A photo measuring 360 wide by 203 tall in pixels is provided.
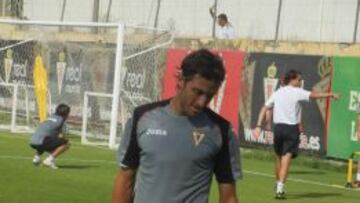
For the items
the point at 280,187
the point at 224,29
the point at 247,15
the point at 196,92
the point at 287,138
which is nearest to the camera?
the point at 196,92

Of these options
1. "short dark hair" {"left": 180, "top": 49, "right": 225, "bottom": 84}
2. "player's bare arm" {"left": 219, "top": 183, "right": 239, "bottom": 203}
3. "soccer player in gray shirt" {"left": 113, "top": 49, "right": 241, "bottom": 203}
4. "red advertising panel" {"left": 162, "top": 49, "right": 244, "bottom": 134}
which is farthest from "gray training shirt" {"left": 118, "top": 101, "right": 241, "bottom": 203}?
"red advertising panel" {"left": 162, "top": 49, "right": 244, "bottom": 134}

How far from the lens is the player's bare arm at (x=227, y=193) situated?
17.6 ft

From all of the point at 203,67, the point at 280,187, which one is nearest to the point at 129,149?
the point at 203,67

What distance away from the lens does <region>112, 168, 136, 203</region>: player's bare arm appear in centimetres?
539

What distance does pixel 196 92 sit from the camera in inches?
199

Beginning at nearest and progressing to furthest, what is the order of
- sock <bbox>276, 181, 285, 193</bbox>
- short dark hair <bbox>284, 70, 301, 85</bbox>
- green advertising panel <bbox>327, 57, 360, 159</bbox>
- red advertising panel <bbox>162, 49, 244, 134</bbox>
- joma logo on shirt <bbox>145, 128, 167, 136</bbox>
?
1. joma logo on shirt <bbox>145, 128, 167, 136</bbox>
2. sock <bbox>276, 181, 285, 193</bbox>
3. short dark hair <bbox>284, 70, 301, 85</bbox>
4. green advertising panel <bbox>327, 57, 360, 159</bbox>
5. red advertising panel <bbox>162, 49, 244, 134</bbox>

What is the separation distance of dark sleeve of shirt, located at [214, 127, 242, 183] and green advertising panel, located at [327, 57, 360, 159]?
15435 mm

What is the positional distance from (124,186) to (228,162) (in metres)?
0.55

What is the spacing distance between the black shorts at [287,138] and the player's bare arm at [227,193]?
10.1 meters

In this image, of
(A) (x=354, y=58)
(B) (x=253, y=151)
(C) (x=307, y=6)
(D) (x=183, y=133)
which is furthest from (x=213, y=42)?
(D) (x=183, y=133)

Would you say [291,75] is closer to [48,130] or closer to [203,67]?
[48,130]

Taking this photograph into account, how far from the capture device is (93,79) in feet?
88.1

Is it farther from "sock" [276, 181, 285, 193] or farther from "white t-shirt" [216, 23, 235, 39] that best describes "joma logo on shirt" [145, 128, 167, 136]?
"white t-shirt" [216, 23, 235, 39]

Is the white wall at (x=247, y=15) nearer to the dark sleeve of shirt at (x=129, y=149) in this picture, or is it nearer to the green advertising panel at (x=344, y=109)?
the green advertising panel at (x=344, y=109)
